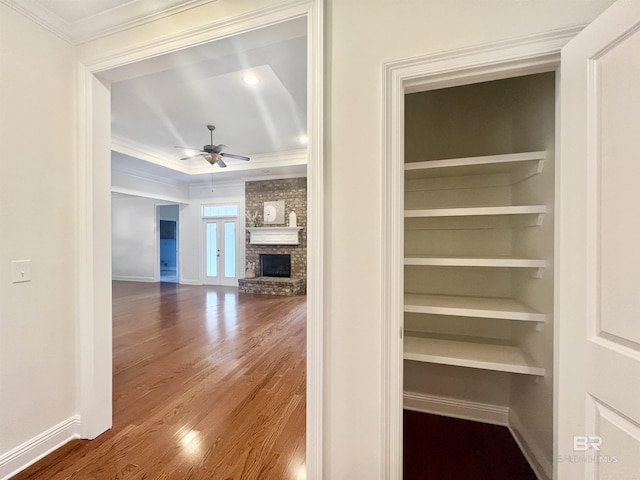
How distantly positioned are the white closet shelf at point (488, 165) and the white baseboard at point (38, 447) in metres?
2.66

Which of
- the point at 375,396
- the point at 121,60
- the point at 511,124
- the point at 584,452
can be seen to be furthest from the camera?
the point at 511,124

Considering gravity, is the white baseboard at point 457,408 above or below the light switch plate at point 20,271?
below

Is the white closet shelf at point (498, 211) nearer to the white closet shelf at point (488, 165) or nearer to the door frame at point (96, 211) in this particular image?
the white closet shelf at point (488, 165)

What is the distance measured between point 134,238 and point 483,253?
9456 mm

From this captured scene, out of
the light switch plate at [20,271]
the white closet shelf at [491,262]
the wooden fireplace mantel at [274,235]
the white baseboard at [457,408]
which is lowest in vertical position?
the white baseboard at [457,408]

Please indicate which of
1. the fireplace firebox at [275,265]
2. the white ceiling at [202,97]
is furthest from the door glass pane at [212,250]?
the fireplace firebox at [275,265]

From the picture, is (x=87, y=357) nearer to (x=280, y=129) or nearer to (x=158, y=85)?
(x=158, y=85)

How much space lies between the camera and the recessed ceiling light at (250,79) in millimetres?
3123

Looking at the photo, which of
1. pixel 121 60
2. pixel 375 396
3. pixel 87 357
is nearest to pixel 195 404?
pixel 87 357

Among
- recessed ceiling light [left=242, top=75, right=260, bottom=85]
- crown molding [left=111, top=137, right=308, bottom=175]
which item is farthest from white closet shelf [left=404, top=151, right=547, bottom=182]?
crown molding [left=111, top=137, right=308, bottom=175]

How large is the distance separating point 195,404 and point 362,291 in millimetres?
1794

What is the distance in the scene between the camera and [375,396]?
4.11 feet

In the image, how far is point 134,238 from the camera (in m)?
8.49

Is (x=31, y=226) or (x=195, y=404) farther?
(x=195, y=404)
